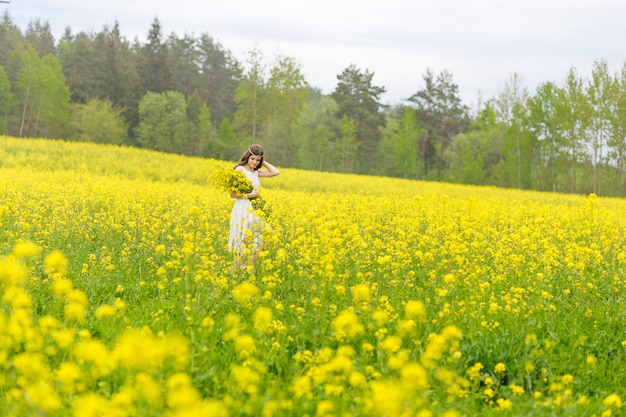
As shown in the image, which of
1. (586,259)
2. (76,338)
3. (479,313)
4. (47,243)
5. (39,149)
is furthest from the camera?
(39,149)

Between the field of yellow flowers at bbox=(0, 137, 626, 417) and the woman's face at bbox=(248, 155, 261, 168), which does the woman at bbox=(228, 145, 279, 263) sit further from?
the field of yellow flowers at bbox=(0, 137, 626, 417)

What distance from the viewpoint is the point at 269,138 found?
45875 millimetres

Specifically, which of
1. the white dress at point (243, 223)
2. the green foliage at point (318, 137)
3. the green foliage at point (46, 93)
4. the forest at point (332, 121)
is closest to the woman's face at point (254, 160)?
the white dress at point (243, 223)

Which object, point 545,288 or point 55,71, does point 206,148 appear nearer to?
point 55,71

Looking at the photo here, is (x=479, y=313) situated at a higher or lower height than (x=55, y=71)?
lower

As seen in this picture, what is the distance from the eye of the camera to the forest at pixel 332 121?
37.1 m

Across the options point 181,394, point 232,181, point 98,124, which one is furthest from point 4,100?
point 181,394

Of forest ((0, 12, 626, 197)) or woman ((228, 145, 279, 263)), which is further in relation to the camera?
forest ((0, 12, 626, 197))

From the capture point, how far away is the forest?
37094mm

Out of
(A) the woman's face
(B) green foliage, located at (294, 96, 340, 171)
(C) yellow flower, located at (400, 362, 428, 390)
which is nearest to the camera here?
(C) yellow flower, located at (400, 362, 428, 390)

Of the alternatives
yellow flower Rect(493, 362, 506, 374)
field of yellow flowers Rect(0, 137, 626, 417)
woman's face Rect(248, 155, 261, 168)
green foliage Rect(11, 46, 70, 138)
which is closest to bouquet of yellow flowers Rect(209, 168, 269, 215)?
woman's face Rect(248, 155, 261, 168)

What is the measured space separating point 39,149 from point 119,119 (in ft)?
68.0

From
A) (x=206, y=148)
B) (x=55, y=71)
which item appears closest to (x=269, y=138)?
(x=206, y=148)

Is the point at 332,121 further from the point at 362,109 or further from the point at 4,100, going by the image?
the point at 4,100
